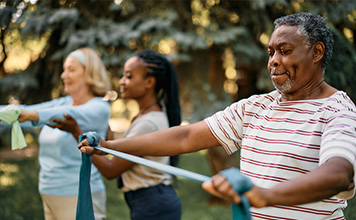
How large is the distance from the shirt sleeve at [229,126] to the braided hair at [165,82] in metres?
1.04

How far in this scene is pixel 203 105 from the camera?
489cm

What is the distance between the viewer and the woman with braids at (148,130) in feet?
8.18

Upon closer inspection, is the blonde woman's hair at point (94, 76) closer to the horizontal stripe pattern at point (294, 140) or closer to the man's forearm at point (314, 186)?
the horizontal stripe pattern at point (294, 140)

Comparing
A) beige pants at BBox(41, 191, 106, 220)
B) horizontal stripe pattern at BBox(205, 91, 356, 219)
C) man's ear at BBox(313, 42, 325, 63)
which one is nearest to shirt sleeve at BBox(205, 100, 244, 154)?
horizontal stripe pattern at BBox(205, 91, 356, 219)

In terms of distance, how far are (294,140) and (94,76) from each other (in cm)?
204

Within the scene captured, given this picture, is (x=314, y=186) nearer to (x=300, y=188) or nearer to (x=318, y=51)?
(x=300, y=188)

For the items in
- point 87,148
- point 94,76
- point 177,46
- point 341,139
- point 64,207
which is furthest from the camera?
point 177,46

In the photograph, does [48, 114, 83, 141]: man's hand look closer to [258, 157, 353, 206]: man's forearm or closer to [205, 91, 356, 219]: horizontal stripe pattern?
[205, 91, 356, 219]: horizontal stripe pattern

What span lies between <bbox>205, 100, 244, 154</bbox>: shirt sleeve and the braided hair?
1036 mm

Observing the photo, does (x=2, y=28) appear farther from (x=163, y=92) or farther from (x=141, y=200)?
(x=141, y=200)

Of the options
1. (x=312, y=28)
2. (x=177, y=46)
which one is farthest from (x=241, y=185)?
(x=177, y=46)

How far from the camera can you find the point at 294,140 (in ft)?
4.68

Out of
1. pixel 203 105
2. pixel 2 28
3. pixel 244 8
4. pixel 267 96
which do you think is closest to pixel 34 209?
pixel 203 105

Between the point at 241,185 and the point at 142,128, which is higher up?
the point at 241,185
